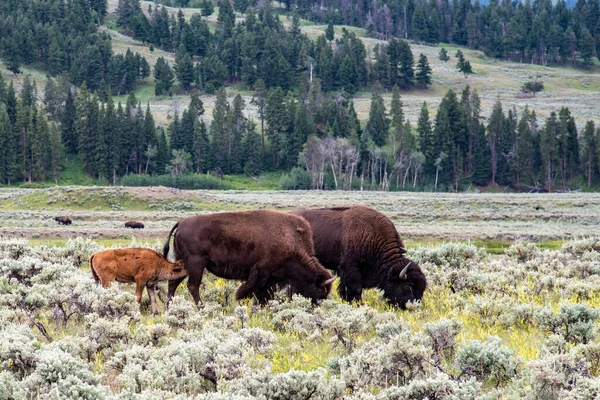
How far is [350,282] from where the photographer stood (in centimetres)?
1284

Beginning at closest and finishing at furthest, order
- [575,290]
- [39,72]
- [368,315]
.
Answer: [368,315]
[575,290]
[39,72]

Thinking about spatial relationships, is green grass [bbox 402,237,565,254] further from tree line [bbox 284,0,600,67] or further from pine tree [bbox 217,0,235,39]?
tree line [bbox 284,0,600,67]

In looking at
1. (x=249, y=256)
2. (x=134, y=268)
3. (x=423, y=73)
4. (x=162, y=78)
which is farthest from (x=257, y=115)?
(x=134, y=268)

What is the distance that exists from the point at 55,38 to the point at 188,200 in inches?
3686

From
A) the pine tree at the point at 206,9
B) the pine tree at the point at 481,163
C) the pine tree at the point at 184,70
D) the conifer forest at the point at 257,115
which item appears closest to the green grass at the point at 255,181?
the conifer forest at the point at 257,115

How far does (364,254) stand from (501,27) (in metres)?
181

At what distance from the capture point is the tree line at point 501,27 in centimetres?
16838

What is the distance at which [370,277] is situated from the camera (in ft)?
42.5

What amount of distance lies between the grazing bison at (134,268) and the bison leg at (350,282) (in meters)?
3.04

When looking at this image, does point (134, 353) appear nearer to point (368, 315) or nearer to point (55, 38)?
point (368, 315)

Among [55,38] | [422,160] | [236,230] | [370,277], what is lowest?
[422,160]

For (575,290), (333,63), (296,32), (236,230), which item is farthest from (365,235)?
(296,32)

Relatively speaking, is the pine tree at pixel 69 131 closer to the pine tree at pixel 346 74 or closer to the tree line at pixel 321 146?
the tree line at pixel 321 146

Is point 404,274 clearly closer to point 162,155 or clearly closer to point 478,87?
point 162,155
